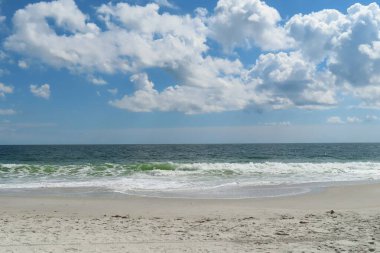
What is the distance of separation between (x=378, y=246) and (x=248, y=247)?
8.21ft

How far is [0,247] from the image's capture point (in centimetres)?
709

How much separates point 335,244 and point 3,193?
13.8 m

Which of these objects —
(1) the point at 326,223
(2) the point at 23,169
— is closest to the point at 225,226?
(1) the point at 326,223

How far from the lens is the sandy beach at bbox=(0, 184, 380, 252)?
7.23 meters

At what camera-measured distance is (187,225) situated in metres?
9.17

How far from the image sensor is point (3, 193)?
51.3 feet

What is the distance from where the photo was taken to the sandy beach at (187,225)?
7234mm

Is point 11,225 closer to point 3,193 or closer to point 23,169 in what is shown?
point 3,193

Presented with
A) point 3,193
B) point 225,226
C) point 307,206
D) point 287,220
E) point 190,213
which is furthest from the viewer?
point 3,193

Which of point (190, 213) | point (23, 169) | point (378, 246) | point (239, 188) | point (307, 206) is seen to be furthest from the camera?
point (23, 169)

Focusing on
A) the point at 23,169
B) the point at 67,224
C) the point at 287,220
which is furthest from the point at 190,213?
the point at 23,169

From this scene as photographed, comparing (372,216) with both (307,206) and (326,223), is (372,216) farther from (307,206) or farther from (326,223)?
(307,206)

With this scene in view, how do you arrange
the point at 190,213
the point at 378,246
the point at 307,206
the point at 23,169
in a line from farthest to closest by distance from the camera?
the point at 23,169 → the point at 307,206 → the point at 190,213 → the point at 378,246

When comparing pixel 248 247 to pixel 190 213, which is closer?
pixel 248 247
